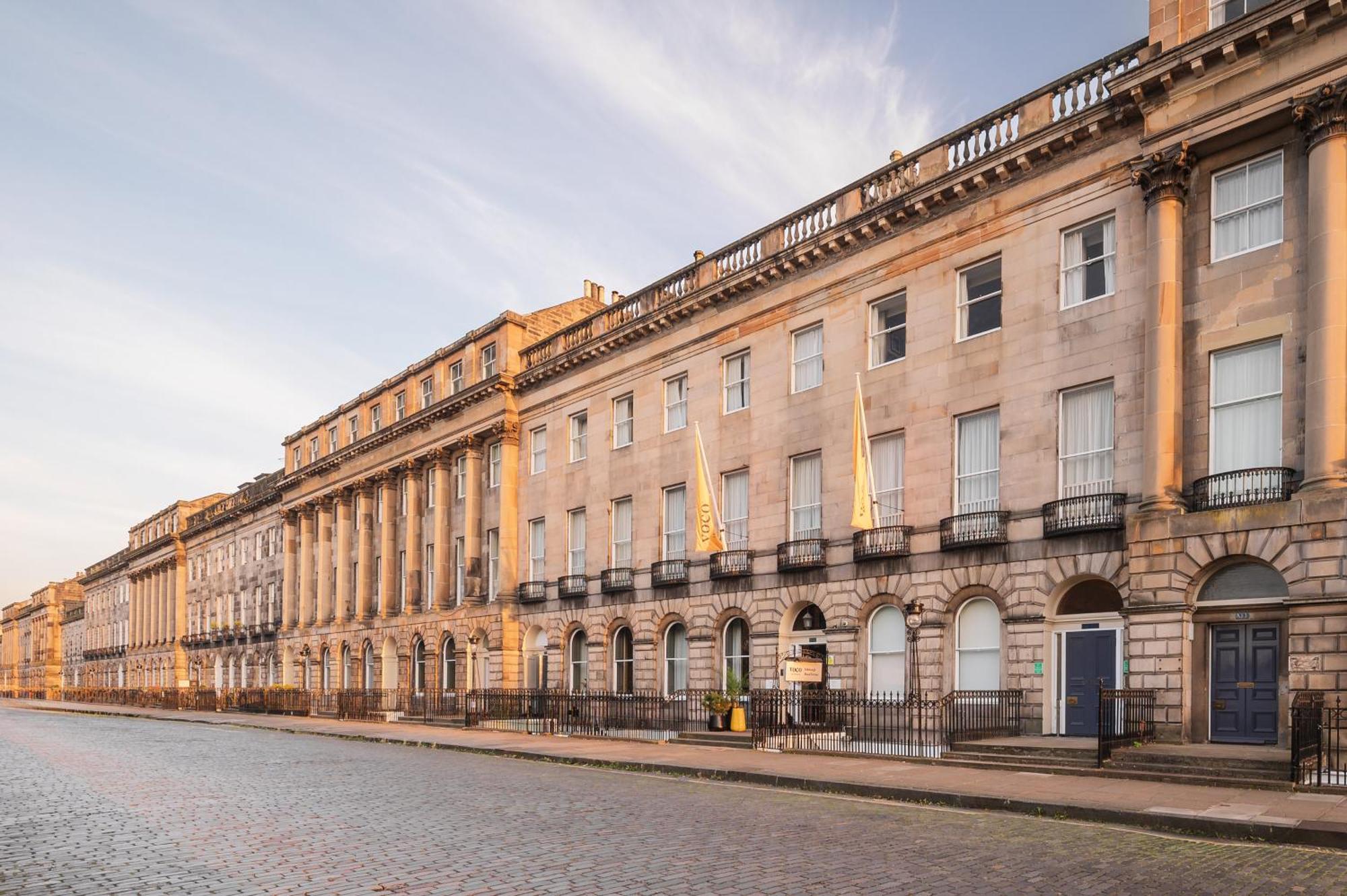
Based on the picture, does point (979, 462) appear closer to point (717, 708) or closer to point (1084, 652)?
point (1084, 652)

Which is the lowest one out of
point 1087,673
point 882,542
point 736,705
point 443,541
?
point 736,705

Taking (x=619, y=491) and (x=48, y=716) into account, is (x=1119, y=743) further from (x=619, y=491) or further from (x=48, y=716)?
(x=48, y=716)

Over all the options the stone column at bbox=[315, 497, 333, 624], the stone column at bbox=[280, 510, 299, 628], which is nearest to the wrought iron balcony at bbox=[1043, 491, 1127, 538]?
the stone column at bbox=[315, 497, 333, 624]

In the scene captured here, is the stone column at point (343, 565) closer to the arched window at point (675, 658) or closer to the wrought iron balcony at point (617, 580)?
the wrought iron balcony at point (617, 580)

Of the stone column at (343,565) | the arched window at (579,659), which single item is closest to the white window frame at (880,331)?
the arched window at (579,659)

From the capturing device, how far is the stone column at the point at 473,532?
46.6 meters

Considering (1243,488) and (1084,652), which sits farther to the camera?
(1084,652)

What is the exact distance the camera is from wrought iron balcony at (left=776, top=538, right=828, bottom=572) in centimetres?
2980

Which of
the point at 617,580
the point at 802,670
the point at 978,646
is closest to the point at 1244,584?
the point at 978,646

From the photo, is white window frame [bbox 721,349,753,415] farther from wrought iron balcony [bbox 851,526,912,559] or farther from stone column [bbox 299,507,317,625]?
stone column [bbox 299,507,317,625]

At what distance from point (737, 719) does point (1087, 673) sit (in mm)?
9046

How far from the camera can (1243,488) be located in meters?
20.7

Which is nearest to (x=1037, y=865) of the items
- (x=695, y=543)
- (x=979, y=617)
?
(x=979, y=617)

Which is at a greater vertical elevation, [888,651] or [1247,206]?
[1247,206]
